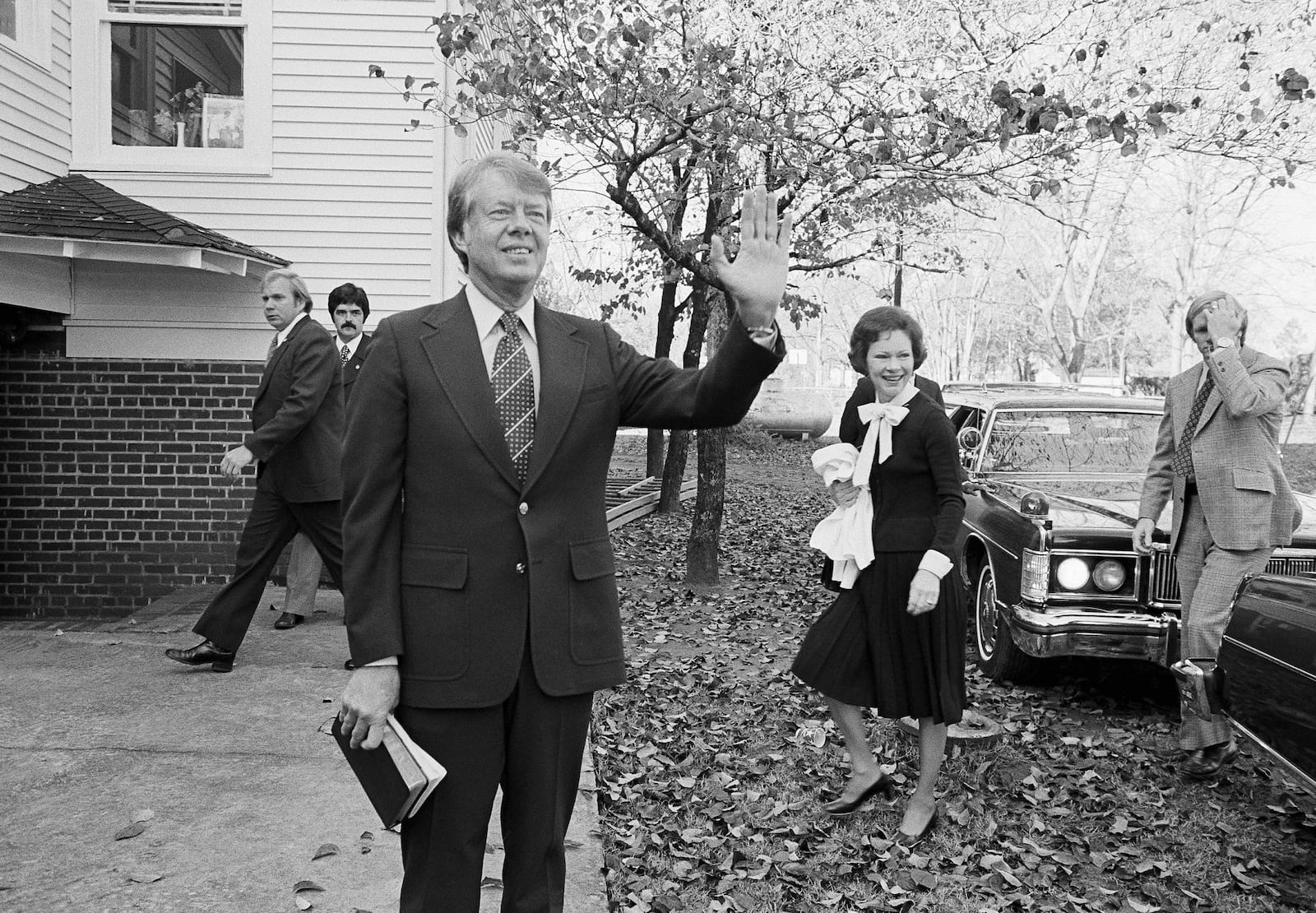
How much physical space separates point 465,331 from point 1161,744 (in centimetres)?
484

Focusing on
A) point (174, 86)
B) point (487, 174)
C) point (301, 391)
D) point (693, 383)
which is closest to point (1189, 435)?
point (693, 383)

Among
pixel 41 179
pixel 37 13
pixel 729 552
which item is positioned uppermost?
pixel 37 13

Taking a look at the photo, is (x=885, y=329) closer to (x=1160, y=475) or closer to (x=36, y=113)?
(x=1160, y=475)

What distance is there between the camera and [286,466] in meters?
6.68

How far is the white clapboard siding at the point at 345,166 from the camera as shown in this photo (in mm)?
9320

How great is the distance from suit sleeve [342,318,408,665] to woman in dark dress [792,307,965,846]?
237cm

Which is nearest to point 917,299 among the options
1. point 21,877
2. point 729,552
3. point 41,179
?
point 729,552

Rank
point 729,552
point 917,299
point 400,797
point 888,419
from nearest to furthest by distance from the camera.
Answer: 1. point 400,797
2. point 888,419
3. point 729,552
4. point 917,299

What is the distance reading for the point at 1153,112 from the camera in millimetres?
6805

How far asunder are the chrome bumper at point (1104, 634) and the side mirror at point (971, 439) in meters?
1.85

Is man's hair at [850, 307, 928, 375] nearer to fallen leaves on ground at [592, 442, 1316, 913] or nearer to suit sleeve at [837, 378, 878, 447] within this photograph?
suit sleeve at [837, 378, 878, 447]

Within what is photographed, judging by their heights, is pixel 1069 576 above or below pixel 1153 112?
below

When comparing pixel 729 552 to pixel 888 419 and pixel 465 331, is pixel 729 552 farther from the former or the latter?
pixel 465 331

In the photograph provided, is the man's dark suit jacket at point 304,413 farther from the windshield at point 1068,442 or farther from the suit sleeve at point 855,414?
the windshield at point 1068,442
